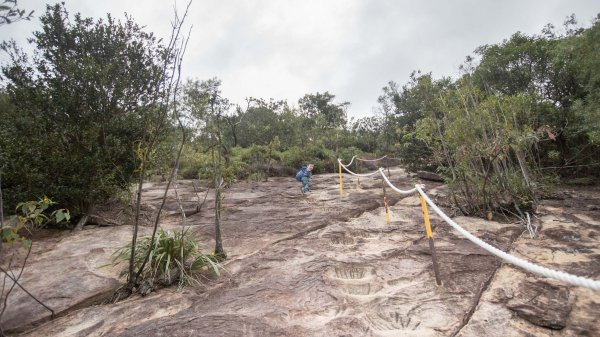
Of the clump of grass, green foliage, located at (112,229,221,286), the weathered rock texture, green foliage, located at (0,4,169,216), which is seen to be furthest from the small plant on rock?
the clump of grass

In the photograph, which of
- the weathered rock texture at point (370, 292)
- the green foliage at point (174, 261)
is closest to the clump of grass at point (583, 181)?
the weathered rock texture at point (370, 292)

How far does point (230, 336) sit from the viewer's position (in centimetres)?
247

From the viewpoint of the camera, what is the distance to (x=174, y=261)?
3896 mm

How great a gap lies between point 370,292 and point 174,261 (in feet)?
7.64

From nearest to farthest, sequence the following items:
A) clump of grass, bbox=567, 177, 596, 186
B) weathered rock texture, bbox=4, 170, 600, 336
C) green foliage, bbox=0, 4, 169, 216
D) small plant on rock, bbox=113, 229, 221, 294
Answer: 1. weathered rock texture, bbox=4, 170, 600, 336
2. small plant on rock, bbox=113, 229, 221, 294
3. green foliage, bbox=0, 4, 169, 216
4. clump of grass, bbox=567, 177, 596, 186

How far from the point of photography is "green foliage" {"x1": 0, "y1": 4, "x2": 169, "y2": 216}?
611cm

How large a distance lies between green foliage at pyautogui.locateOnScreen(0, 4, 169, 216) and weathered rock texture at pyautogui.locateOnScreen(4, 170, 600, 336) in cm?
285

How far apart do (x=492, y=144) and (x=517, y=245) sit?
91.4 inches

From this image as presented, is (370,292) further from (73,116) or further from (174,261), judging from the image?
(73,116)

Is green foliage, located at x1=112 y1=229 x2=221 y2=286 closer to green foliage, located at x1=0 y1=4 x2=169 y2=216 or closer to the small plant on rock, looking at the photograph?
the small plant on rock

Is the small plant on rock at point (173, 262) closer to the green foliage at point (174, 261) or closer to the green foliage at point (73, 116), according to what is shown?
the green foliage at point (174, 261)

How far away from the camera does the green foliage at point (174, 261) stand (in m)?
3.68

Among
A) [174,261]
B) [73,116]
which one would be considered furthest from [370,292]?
[73,116]

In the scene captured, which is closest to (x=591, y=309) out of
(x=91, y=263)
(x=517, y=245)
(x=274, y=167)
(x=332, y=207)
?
(x=517, y=245)
